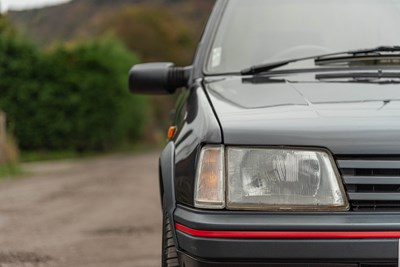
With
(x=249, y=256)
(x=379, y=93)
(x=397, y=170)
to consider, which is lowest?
(x=249, y=256)

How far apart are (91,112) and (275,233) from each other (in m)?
18.7

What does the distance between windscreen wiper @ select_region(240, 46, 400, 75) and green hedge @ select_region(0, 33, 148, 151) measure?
15.7 meters

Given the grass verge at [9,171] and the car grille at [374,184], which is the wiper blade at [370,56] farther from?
the grass verge at [9,171]

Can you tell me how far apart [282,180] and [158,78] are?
4.50 feet

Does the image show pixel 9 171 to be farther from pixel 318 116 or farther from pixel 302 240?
pixel 302 240

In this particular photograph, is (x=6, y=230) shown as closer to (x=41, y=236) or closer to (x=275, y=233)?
(x=41, y=236)

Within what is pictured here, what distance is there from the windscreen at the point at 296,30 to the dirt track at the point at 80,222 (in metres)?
2.05

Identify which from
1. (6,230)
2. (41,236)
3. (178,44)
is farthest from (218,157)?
(178,44)

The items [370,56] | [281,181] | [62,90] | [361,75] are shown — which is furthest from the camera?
[62,90]

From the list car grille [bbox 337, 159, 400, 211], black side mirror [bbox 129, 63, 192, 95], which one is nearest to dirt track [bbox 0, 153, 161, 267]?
black side mirror [bbox 129, 63, 192, 95]

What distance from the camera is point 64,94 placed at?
19734mm

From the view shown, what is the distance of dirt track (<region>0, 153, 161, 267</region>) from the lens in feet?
16.3

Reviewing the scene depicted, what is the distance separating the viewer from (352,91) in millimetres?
2457

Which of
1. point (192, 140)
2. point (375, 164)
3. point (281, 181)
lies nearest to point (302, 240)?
point (281, 181)
